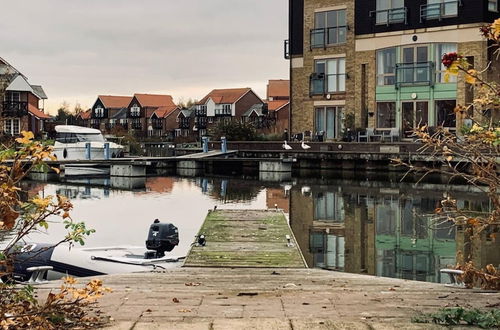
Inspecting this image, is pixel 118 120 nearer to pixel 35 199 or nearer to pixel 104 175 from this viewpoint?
pixel 104 175

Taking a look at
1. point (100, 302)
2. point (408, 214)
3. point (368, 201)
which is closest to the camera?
point (100, 302)

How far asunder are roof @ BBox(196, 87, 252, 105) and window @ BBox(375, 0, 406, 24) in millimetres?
58943

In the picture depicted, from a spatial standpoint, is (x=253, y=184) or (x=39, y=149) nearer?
(x=39, y=149)

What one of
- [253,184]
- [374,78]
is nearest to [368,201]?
[253,184]

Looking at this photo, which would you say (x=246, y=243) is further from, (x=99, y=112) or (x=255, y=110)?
(x=99, y=112)

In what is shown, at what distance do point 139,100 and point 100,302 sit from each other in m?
114

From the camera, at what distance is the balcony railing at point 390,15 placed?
140ft

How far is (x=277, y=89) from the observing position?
348 ft

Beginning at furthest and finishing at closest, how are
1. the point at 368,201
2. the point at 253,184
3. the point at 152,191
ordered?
the point at 253,184 < the point at 152,191 < the point at 368,201

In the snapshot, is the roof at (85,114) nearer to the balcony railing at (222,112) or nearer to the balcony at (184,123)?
the balcony at (184,123)

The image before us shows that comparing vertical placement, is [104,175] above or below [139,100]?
below

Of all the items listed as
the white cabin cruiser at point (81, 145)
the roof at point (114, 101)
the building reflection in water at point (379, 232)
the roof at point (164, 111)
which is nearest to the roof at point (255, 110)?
the roof at point (164, 111)

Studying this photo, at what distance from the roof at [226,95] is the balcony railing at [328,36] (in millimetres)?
55500

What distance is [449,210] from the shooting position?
714cm
